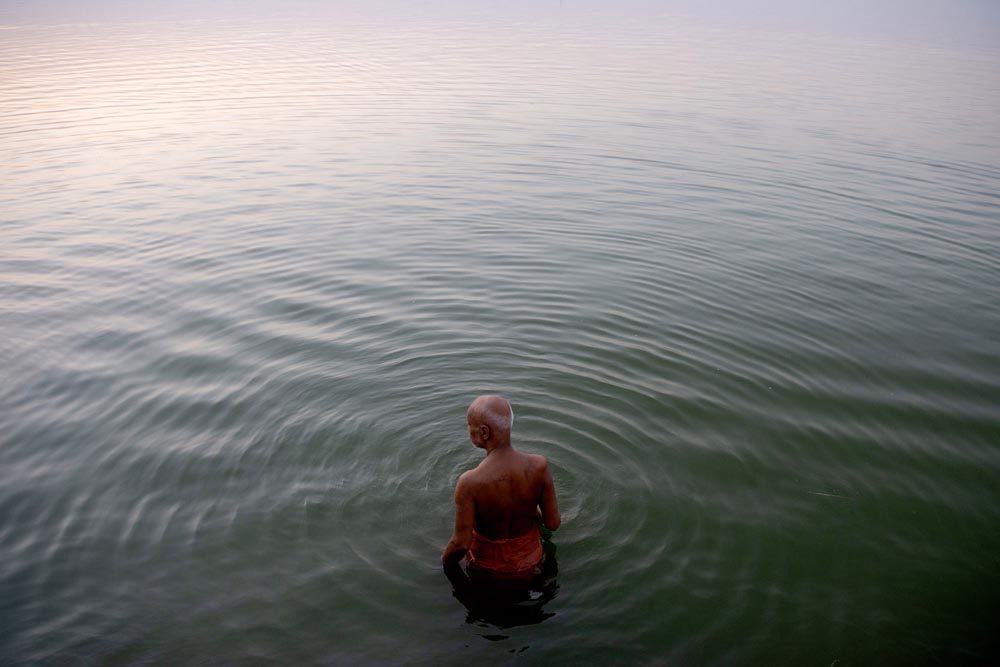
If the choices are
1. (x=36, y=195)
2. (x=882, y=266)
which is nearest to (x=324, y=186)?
(x=36, y=195)

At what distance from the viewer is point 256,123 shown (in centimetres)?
2211

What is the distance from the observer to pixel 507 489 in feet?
16.6

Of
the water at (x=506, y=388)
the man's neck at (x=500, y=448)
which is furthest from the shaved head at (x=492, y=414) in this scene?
the water at (x=506, y=388)

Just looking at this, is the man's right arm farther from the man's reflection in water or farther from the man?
the man's reflection in water

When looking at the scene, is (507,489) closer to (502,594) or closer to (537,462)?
(537,462)

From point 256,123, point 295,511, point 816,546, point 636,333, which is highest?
point 256,123

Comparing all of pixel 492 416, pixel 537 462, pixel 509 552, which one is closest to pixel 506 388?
pixel 509 552

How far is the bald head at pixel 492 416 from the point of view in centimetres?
488

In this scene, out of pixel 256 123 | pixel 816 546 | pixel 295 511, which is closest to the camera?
pixel 816 546

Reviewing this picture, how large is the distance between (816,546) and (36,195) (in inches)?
634

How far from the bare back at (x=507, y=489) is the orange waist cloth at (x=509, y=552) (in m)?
0.10

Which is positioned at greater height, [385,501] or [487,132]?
[487,132]

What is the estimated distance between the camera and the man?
4938 millimetres

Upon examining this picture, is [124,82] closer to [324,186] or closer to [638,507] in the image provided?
[324,186]
